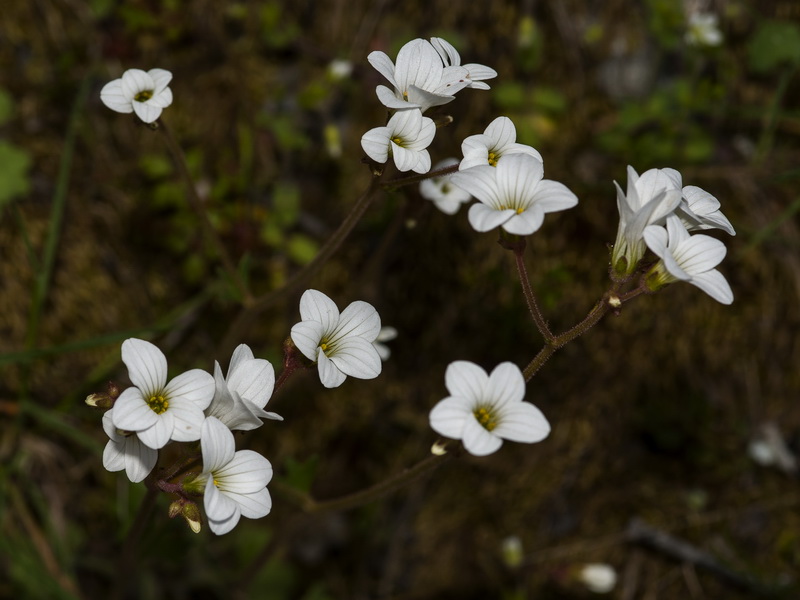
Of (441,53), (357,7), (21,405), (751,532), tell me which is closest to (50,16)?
(357,7)

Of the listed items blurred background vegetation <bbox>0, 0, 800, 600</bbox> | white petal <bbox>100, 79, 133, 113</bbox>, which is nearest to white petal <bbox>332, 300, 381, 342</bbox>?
white petal <bbox>100, 79, 133, 113</bbox>

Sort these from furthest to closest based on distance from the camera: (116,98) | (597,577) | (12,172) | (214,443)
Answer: (597,577)
(12,172)
(116,98)
(214,443)

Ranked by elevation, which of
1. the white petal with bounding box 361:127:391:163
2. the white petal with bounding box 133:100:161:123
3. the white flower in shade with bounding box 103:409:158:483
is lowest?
the white flower in shade with bounding box 103:409:158:483

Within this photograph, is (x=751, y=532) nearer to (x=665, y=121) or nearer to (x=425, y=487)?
(x=425, y=487)

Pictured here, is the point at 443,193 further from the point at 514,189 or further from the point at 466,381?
the point at 466,381

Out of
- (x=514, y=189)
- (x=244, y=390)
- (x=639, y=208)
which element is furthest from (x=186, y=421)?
(x=639, y=208)

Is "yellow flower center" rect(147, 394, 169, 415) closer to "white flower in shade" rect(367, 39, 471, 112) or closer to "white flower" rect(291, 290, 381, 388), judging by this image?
"white flower" rect(291, 290, 381, 388)
